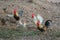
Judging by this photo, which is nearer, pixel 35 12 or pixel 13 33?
pixel 13 33

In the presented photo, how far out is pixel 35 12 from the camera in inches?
286

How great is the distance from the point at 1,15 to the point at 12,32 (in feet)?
3.79

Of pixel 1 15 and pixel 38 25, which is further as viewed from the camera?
pixel 1 15

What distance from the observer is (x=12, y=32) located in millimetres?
5645

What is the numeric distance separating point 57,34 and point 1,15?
1.87 meters

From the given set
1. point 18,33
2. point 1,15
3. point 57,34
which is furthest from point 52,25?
point 1,15

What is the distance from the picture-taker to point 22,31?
572 centimetres

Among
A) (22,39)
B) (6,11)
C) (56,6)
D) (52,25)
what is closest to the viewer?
(22,39)

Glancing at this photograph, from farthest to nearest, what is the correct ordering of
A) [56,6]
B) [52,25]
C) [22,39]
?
[56,6], [52,25], [22,39]

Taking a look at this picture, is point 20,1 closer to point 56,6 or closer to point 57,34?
point 56,6

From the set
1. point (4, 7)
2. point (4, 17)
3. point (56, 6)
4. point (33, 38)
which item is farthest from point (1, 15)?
point (56, 6)

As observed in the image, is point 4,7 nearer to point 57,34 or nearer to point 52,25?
point 52,25

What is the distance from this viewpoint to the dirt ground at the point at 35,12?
5.60 meters

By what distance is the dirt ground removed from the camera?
5.60m
